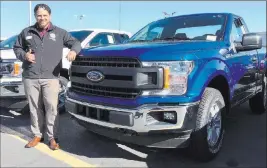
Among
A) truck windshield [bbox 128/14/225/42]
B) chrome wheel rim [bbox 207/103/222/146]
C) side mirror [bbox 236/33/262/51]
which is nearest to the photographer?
chrome wheel rim [bbox 207/103/222/146]

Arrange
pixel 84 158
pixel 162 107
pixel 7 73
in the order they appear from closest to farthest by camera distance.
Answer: pixel 162 107 → pixel 84 158 → pixel 7 73

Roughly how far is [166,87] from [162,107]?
205 mm

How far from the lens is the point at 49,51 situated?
165 inches

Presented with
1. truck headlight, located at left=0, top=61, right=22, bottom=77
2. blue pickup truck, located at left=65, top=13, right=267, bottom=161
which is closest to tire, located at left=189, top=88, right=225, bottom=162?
blue pickup truck, located at left=65, top=13, right=267, bottom=161

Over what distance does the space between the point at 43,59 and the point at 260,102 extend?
4191mm

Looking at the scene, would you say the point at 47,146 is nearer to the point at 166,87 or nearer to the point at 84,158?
the point at 84,158

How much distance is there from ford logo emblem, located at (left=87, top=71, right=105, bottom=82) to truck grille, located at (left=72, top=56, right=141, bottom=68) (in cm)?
9

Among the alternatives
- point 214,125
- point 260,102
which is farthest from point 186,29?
point 260,102

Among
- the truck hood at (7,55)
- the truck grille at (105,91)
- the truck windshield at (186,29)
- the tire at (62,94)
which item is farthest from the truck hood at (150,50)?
the truck hood at (7,55)

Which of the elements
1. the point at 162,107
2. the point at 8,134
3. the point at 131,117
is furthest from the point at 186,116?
the point at 8,134

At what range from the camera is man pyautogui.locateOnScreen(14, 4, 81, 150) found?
13.6 ft

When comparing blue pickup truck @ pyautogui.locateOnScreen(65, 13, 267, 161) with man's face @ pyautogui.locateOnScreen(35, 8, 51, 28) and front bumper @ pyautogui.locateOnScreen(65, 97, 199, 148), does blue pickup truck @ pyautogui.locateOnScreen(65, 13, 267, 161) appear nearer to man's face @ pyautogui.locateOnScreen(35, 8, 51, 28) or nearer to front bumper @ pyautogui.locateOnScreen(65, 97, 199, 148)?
front bumper @ pyautogui.locateOnScreen(65, 97, 199, 148)

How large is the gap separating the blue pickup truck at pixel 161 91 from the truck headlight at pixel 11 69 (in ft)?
6.42

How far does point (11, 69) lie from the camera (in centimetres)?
580
